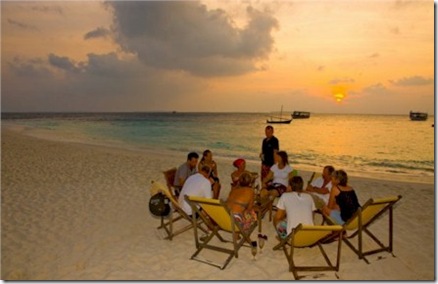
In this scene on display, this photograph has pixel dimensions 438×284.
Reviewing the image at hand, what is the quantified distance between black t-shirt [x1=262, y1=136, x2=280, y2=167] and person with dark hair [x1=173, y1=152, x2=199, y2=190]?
206 centimetres

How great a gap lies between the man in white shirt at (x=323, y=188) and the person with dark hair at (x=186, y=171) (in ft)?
7.10

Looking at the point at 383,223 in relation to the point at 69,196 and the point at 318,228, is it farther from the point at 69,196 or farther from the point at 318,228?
the point at 69,196

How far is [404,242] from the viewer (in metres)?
6.41

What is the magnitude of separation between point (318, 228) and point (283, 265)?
103 centimetres

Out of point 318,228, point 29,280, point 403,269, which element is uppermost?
point 318,228

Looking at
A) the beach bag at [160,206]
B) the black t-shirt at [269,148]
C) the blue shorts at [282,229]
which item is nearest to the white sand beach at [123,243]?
the blue shorts at [282,229]

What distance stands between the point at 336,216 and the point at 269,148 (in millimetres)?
3124

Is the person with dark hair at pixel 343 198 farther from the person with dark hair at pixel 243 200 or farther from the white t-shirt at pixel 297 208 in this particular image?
the person with dark hair at pixel 243 200

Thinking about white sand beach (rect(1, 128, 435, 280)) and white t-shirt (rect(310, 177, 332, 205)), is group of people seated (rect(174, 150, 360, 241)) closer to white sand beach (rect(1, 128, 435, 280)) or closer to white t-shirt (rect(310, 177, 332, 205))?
white t-shirt (rect(310, 177, 332, 205))

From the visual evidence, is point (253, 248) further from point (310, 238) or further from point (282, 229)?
point (310, 238)

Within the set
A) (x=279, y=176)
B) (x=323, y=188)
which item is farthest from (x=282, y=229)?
(x=279, y=176)

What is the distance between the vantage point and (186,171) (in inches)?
288

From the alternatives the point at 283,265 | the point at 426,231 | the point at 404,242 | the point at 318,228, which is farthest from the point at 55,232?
the point at 426,231

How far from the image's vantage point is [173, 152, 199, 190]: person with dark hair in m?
7.28
